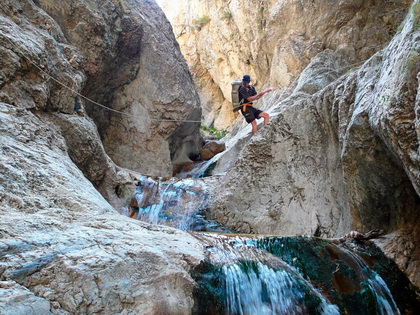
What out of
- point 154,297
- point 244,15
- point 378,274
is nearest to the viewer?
point 154,297

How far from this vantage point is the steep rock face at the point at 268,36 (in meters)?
12.9

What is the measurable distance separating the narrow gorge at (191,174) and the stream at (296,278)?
22 mm

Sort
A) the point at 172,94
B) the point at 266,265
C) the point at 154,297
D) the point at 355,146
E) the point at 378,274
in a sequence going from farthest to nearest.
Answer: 1. the point at 172,94
2. the point at 355,146
3. the point at 378,274
4. the point at 266,265
5. the point at 154,297

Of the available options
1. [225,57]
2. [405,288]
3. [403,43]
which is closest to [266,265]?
[405,288]

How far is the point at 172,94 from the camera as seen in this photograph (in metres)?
13.6

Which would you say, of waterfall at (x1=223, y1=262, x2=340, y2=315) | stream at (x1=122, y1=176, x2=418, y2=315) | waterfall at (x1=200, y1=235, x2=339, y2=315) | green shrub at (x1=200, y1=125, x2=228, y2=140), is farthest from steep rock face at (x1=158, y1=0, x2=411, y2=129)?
waterfall at (x1=223, y1=262, x2=340, y2=315)

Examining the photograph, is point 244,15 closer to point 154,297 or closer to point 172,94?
point 172,94

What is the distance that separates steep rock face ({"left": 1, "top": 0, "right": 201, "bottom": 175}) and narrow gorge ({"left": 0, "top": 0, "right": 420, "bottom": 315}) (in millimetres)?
55

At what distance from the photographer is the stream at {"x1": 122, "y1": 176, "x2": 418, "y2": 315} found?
3.48m

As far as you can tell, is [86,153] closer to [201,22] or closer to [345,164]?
[345,164]

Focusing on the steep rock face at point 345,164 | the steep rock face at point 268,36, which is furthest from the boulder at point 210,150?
the steep rock face at point 345,164

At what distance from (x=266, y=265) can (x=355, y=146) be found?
280 cm


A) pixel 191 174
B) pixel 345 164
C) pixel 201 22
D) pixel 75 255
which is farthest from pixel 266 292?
pixel 201 22

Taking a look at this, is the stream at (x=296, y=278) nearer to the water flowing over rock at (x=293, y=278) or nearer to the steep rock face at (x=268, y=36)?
the water flowing over rock at (x=293, y=278)
